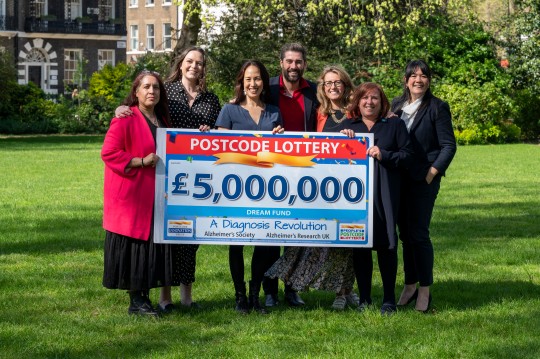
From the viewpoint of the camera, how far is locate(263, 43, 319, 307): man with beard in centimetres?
962

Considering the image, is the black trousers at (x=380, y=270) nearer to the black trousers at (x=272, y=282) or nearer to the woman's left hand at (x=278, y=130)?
the black trousers at (x=272, y=282)

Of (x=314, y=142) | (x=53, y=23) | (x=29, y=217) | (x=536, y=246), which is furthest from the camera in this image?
(x=53, y=23)

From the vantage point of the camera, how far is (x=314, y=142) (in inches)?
359

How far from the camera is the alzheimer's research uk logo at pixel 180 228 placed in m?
9.13

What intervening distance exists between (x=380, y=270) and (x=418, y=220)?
518mm

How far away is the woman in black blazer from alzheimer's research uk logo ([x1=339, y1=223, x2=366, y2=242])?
540 millimetres

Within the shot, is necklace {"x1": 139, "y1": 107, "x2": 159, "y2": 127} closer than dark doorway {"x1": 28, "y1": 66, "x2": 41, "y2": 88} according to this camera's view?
Yes

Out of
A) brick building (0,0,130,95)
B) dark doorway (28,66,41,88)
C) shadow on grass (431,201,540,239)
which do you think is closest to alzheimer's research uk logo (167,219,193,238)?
shadow on grass (431,201,540,239)

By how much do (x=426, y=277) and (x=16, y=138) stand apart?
35018mm

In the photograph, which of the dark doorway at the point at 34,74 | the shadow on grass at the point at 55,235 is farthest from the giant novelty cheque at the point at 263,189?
the dark doorway at the point at 34,74

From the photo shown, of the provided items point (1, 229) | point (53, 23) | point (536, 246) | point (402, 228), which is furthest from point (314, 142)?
point (53, 23)

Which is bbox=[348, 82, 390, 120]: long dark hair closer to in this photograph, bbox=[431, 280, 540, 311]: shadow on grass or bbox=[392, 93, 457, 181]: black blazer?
bbox=[392, 93, 457, 181]: black blazer

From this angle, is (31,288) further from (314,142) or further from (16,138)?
(16,138)

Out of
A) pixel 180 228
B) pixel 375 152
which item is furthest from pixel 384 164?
pixel 180 228
